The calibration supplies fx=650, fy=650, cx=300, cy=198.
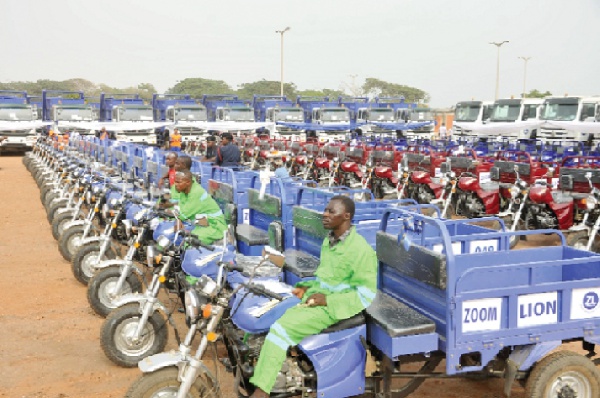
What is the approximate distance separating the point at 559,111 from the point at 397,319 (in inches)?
741

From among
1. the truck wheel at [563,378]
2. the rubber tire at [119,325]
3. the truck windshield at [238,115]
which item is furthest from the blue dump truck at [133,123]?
the truck wheel at [563,378]

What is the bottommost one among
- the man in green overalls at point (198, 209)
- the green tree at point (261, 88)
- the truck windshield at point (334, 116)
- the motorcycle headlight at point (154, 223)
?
the motorcycle headlight at point (154, 223)

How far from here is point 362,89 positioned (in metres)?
86.5

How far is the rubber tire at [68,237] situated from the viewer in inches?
347

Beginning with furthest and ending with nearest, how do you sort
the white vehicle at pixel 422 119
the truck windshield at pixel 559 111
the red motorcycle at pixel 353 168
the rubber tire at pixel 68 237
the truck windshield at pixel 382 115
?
1. the truck windshield at pixel 382 115
2. the white vehicle at pixel 422 119
3. the truck windshield at pixel 559 111
4. the red motorcycle at pixel 353 168
5. the rubber tire at pixel 68 237

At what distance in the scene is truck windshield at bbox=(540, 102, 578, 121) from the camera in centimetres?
2047

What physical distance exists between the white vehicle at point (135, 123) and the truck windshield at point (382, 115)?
34.1 ft

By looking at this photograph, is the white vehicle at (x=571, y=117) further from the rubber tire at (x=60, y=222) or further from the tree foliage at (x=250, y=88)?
the tree foliage at (x=250, y=88)

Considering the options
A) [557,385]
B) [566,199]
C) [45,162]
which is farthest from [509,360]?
[45,162]

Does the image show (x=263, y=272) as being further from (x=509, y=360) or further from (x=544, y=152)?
(x=544, y=152)

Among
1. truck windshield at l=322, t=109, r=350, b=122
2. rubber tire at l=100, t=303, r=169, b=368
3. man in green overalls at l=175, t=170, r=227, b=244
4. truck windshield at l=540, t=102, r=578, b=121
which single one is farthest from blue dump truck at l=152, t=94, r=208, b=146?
rubber tire at l=100, t=303, r=169, b=368

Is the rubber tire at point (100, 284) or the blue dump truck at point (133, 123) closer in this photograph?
the rubber tire at point (100, 284)

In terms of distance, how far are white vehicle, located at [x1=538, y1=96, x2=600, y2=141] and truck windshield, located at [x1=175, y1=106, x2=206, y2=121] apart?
13981mm

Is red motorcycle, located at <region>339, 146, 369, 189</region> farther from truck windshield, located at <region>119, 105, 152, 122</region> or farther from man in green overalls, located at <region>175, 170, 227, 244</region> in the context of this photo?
truck windshield, located at <region>119, 105, 152, 122</region>
